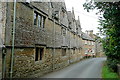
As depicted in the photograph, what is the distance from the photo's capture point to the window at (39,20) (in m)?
13.8

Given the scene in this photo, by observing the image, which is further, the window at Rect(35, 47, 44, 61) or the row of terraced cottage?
the window at Rect(35, 47, 44, 61)

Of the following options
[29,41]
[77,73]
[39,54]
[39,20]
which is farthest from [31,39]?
[77,73]

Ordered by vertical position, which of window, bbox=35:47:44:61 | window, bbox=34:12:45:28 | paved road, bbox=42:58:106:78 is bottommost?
paved road, bbox=42:58:106:78

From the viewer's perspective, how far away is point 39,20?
1463 cm

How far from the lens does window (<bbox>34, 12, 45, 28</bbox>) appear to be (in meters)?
13.8

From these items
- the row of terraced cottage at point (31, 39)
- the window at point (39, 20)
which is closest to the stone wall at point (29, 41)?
the row of terraced cottage at point (31, 39)

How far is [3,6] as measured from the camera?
9.11m

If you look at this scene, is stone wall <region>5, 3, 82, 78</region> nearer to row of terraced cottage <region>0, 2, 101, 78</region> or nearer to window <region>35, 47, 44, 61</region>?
row of terraced cottage <region>0, 2, 101, 78</region>

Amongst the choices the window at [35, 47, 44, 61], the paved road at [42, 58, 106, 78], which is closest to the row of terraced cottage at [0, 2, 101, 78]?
the window at [35, 47, 44, 61]

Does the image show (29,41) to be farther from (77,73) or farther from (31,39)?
(77,73)

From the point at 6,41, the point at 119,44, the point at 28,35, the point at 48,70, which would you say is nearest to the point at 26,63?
the point at 28,35

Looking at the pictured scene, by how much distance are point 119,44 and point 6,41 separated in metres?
6.75

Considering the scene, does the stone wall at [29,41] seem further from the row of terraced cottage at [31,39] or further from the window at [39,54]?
the window at [39,54]

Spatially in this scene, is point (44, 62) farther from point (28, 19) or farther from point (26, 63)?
point (28, 19)
